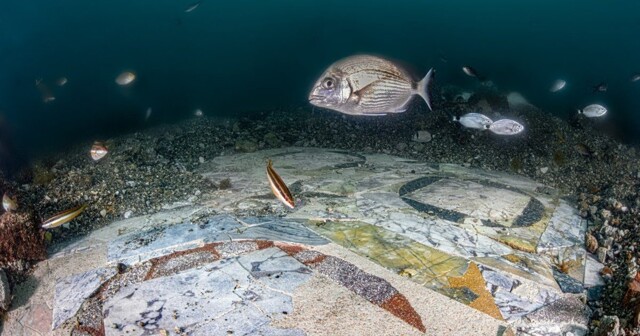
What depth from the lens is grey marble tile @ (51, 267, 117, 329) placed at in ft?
11.6

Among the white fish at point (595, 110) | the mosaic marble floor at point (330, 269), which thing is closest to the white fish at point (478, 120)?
the mosaic marble floor at point (330, 269)

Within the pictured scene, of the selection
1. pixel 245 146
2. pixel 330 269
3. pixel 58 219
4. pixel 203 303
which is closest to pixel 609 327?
pixel 330 269

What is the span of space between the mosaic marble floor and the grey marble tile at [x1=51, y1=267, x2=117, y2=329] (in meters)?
0.01

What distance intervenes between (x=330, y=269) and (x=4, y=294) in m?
3.18

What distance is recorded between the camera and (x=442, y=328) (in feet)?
10.9

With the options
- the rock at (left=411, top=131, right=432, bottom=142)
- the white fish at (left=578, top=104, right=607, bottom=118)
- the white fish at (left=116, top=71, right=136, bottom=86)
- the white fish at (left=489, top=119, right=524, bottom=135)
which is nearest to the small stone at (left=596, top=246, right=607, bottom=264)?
the white fish at (left=489, top=119, right=524, bottom=135)

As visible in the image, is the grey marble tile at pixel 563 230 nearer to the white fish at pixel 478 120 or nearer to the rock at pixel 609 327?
the rock at pixel 609 327

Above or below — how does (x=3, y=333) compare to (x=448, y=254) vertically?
below

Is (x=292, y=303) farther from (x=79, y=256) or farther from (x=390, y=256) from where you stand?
(x=79, y=256)

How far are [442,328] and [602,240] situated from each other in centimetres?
320

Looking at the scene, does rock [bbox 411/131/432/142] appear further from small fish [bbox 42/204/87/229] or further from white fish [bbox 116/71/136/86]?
small fish [bbox 42/204/87/229]

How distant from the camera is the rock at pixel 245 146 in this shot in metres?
9.96

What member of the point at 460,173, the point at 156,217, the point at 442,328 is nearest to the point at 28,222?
the point at 156,217

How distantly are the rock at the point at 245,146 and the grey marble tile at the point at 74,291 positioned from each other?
235 inches
